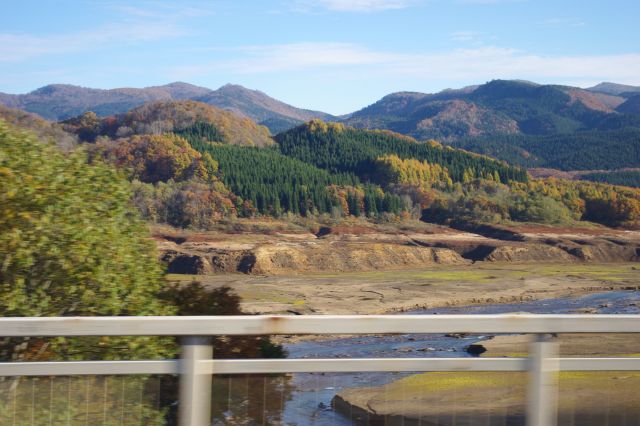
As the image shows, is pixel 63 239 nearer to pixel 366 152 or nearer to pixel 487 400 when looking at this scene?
pixel 487 400

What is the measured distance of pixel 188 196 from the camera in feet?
284

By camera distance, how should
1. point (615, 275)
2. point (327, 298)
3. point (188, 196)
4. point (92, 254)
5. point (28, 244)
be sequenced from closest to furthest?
point (28, 244), point (92, 254), point (327, 298), point (615, 275), point (188, 196)

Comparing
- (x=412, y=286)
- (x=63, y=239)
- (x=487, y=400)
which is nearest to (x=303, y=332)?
(x=487, y=400)

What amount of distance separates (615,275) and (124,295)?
62.1 m

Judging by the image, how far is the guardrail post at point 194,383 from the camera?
4.07 m

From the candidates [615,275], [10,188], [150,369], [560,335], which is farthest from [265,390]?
[615,275]

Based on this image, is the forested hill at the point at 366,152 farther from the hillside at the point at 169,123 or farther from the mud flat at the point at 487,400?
the mud flat at the point at 487,400

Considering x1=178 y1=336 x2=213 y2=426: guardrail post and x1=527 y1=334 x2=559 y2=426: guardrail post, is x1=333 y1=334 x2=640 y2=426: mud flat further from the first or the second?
x1=178 y1=336 x2=213 y2=426: guardrail post

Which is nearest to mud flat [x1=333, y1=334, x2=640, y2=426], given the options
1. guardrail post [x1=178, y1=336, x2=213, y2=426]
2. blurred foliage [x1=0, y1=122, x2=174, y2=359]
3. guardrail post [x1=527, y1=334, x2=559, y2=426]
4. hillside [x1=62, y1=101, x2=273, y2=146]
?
guardrail post [x1=527, y1=334, x2=559, y2=426]

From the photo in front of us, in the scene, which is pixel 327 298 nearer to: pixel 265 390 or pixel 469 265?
pixel 469 265

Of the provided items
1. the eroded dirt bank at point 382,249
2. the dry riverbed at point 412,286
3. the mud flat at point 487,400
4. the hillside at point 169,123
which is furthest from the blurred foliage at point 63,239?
the hillside at point 169,123

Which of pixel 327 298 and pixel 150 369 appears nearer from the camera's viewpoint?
pixel 150 369

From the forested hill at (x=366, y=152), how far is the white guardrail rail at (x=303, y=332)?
121 m

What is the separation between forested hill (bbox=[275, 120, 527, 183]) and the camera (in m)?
128
